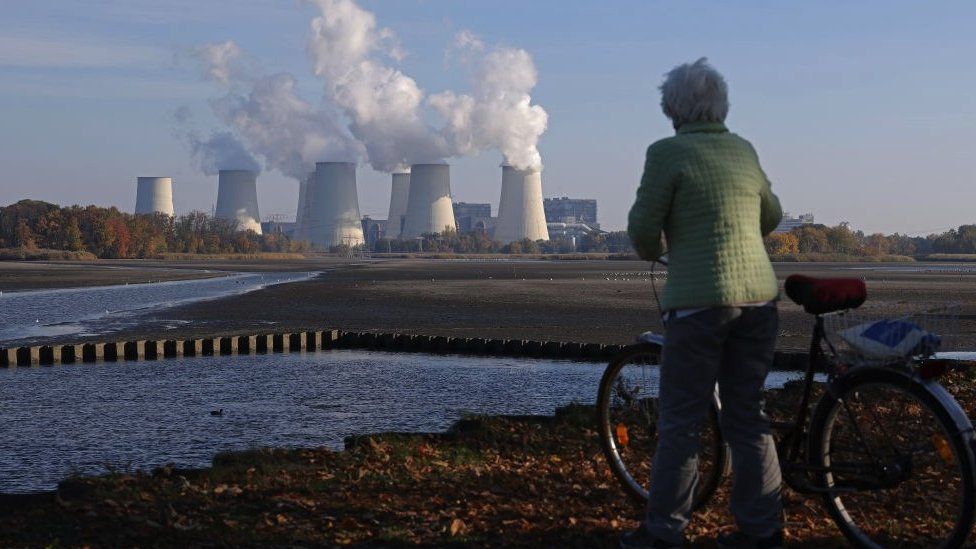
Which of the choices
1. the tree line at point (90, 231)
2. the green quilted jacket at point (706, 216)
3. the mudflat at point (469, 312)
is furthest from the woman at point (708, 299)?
the tree line at point (90, 231)

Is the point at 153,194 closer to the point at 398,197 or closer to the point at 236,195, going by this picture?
the point at 236,195

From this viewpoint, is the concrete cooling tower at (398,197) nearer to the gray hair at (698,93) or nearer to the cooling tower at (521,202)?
the cooling tower at (521,202)

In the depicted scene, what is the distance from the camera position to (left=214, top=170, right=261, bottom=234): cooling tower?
152 meters

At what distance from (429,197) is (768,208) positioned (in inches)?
5423

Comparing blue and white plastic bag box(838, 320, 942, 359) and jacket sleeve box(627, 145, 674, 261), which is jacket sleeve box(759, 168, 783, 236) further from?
blue and white plastic bag box(838, 320, 942, 359)

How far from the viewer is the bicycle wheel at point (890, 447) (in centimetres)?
531

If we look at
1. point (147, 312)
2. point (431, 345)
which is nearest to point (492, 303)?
point (147, 312)

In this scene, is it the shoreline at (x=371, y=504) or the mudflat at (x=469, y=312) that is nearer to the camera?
the shoreline at (x=371, y=504)

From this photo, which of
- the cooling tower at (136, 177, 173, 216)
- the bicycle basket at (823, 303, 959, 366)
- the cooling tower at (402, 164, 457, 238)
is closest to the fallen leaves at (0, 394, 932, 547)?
the bicycle basket at (823, 303, 959, 366)

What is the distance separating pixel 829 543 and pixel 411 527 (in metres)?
2.21

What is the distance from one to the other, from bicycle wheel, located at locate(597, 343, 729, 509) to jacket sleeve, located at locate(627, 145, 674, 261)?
116cm

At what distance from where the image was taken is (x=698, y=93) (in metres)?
5.49

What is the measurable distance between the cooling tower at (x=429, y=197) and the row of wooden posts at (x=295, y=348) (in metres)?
113

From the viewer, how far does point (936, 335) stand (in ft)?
17.8
